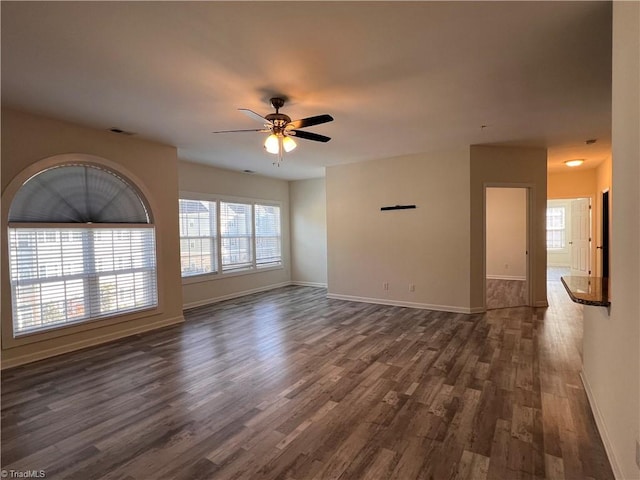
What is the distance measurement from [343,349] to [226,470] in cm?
206

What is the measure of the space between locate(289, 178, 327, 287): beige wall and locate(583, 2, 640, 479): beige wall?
6.23 metres

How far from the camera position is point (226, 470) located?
6.27 ft

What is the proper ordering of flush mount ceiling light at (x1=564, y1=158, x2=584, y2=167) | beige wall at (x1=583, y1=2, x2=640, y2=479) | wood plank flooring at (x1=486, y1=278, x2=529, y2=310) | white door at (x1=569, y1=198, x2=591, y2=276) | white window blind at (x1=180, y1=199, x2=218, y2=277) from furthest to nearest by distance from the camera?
white door at (x1=569, y1=198, x2=591, y2=276)
flush mount ceiling light at (x1=564, y1=158, x2=584, y2=167)
white window blind at (x1=180, y1=199, x2=218, y2=277)
wood plank flooring at (x1=486, y1=278, x2=529, y2=310)
beige wall at (x1=583, y1=2, x2=640, y2=479)

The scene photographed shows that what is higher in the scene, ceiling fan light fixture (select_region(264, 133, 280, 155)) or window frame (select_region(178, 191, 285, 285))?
ceiling fan light fixture (select_region(264, 133, 280, 155))

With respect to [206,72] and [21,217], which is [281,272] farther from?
[206,72]

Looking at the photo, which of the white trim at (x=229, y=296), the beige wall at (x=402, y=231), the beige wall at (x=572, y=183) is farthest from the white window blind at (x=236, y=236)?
the beige wall at (x=572, y=183)

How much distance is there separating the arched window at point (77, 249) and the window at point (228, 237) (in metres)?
1.42

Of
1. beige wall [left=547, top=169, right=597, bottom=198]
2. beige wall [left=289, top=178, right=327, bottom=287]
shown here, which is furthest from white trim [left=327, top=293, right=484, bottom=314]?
beige wall [left=547, top=169, right=597, bottom=198]

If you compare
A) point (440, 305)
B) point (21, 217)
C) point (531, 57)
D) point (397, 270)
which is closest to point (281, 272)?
point (397, 270)

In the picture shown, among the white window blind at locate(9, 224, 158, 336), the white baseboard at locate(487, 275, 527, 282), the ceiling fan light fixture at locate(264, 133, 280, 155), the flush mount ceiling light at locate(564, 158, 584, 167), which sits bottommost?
the white baseboard at locate(487, 275, 527, 282)

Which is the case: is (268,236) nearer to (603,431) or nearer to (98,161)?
(98,161)

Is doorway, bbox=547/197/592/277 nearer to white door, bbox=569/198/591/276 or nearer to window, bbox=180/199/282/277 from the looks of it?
white door, bbox=569/198/591/276

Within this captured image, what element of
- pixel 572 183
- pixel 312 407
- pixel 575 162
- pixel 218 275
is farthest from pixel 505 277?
pixel 312 407

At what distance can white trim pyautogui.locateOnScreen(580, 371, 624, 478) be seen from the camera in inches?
71.4
